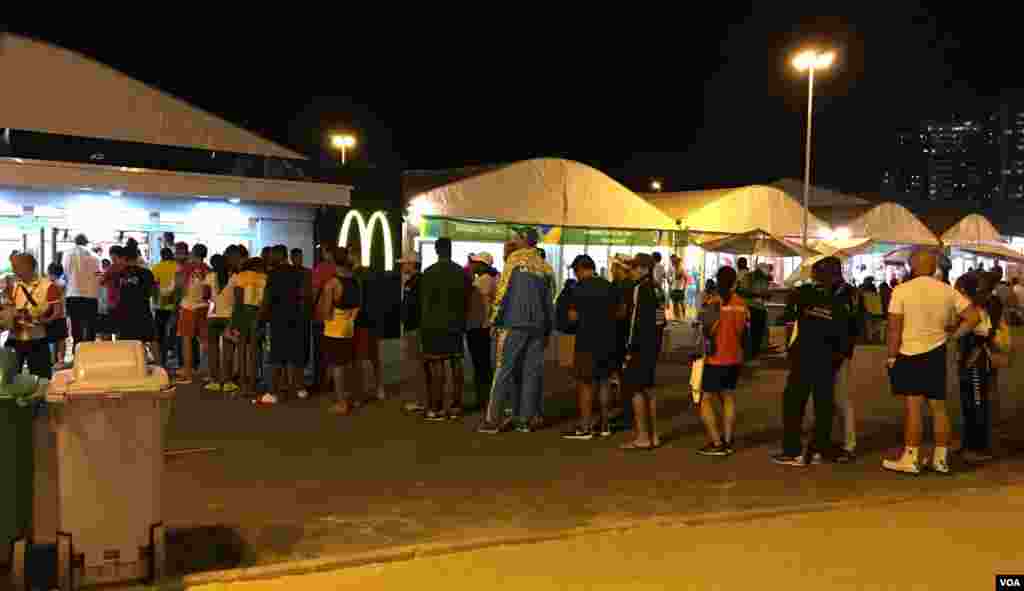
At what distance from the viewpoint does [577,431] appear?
9758 millimetres

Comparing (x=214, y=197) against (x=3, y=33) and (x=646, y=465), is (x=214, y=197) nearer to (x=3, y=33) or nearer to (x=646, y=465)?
(x=3, y=33)

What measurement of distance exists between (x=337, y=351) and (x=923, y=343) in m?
5.93

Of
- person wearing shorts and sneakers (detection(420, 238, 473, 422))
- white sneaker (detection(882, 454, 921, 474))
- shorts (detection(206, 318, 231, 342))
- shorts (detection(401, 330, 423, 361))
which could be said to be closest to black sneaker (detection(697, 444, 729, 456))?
white sneaker (detection(882, 454, 921, 474))

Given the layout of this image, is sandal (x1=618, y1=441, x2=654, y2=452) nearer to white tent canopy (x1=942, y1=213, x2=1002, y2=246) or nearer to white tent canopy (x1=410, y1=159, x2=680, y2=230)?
white tent canopy (x1=410, y1=159, x2=680, y2=230)

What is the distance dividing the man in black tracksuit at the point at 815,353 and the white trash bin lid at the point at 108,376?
224 inches

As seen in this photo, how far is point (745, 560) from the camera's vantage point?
18.7 ft

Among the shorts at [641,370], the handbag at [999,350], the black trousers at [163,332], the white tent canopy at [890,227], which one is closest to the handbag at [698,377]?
the shorts at [641,370]

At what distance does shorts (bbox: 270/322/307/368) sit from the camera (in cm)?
1089

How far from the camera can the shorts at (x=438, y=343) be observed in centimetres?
1023

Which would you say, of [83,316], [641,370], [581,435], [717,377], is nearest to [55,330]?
[83,316]

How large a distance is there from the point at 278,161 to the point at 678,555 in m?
10.5

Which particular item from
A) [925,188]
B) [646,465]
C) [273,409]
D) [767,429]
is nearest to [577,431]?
[646,465]

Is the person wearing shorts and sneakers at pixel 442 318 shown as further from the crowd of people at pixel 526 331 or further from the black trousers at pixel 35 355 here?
the black trousers at pixel 35 355

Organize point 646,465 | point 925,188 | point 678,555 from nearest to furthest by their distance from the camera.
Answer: point 678,555
point 646,465
point 925,188
